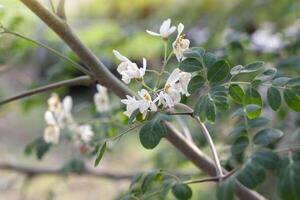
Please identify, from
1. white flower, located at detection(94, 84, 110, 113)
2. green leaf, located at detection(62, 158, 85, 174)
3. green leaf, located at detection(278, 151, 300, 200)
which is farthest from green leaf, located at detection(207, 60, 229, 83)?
green leaf, located at detection(62, 158, 85, 174)

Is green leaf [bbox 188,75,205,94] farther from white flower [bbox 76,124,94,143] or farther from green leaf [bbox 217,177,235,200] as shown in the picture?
white flower [bbox 76,124,94,143]

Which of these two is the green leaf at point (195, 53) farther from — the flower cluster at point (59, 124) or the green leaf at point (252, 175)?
the flower cluster at point (59, 124)

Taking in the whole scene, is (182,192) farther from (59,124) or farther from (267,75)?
Answer: (59,124)

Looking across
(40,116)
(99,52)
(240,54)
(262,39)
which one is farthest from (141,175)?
(40,116)

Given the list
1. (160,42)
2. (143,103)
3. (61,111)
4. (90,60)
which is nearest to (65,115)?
(61,111)

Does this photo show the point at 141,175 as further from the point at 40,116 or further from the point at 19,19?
the point at 40,116

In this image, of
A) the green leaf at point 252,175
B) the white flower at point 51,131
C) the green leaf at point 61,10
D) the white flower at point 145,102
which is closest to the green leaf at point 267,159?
the green leaf at point 252,175

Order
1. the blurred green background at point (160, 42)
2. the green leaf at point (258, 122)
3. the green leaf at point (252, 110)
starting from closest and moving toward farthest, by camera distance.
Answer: the green leaf at point (252, 110) < the green leaf at point (258, 122) < the blurred green background at point (160, 42)
